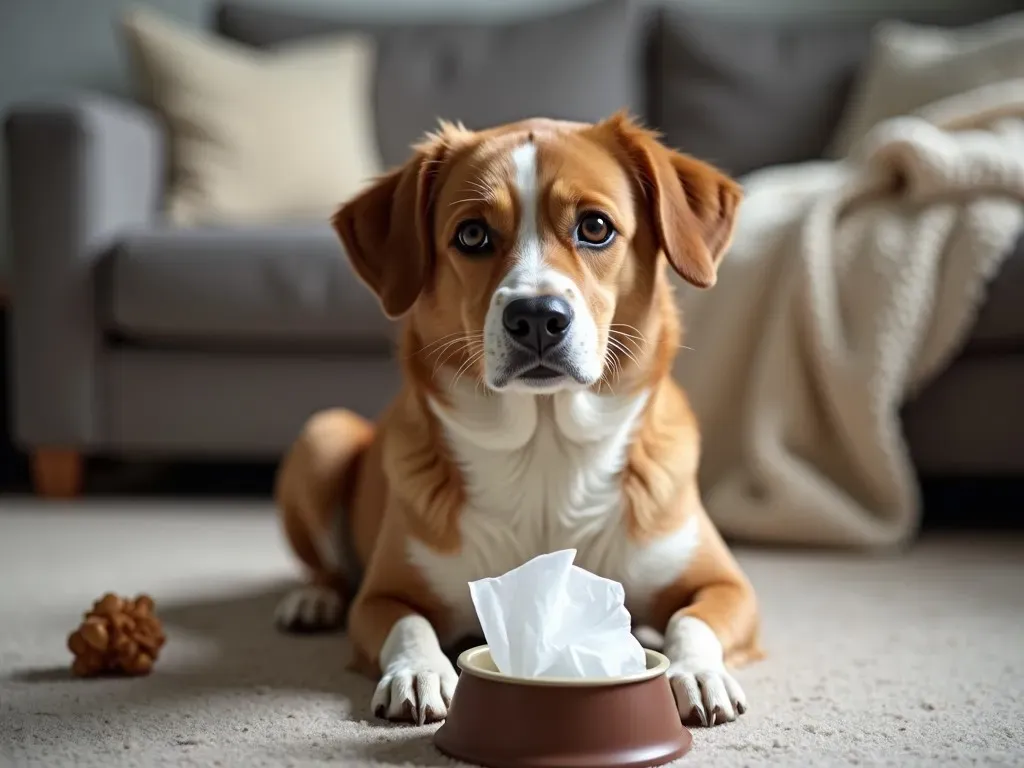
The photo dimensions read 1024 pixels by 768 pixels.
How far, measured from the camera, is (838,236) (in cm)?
275

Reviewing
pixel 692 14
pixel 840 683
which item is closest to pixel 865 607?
pixel 840 683

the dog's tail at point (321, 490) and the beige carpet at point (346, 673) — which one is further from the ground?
the dog's tail at point (321, 490)

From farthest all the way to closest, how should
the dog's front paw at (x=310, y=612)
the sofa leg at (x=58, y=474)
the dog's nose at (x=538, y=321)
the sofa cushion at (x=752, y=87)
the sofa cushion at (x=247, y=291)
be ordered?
the sofa cushion at (x=752, y=87) < the sofa leg at (x=58, y=474) < the sofa cushion at (x=247, y=291) < the dog's front paw at (x=310, y=612) < the dog's nose at (x=538, y=321)

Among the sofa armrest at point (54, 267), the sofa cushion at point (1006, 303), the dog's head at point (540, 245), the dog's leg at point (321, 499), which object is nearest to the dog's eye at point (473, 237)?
the dog's head at point (540, 245)

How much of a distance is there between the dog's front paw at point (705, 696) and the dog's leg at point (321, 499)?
760 mm

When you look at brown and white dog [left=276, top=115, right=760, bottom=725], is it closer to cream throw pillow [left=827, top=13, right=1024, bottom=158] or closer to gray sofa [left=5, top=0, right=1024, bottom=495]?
gray sofa [left=5, top=0, right=1024, bottom=495]

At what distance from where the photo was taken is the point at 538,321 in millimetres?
1477

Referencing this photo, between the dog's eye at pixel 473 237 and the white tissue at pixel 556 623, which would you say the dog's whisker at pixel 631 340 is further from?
the white tissue at pixel 556 623

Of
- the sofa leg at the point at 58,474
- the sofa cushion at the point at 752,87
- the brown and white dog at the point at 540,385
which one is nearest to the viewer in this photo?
the brown and white dog at the point at 540,385

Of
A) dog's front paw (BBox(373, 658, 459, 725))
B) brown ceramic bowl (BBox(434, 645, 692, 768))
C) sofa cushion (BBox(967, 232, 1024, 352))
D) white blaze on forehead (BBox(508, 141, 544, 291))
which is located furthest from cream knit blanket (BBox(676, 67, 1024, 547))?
brown ceramic bowl (BBox(434, 645, 692, 768))

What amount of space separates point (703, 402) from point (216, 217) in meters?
1.70

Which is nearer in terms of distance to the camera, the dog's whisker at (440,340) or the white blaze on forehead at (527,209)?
the white blaze on forehead at (527,209)

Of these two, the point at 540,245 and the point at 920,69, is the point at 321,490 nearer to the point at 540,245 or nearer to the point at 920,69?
the point at 540,245

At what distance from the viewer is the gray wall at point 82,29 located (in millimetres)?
4562
